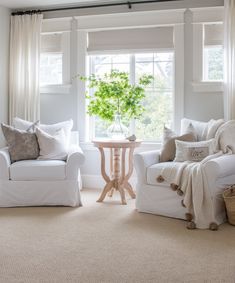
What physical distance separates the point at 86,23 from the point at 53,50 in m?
0.63

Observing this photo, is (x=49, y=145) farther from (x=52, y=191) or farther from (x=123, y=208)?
(x=123, y=208)

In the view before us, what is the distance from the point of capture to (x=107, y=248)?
3.46 meters

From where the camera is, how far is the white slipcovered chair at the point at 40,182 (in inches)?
191

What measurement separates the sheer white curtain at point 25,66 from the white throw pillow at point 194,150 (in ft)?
7.82

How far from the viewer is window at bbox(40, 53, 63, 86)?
6.23 metres

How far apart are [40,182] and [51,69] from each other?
2067 millimetres

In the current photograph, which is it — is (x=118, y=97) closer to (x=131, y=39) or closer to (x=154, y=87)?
(x=154, y=87)

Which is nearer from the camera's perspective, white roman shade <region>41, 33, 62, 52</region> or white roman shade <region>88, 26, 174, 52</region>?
white roman shade <region>88, 26, 174, 52</region>

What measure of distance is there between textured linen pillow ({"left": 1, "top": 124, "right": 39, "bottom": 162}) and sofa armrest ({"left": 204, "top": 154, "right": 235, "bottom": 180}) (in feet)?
6.99

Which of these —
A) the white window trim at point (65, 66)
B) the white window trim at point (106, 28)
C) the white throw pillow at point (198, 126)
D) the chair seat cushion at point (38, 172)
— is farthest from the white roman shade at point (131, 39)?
the chair seat cushion at point (38, 172)

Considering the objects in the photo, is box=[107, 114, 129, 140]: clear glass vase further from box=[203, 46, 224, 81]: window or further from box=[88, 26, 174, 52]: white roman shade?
box=[203, 46, 224, 81]: window

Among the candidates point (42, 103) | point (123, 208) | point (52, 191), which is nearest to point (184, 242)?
point (123, 208)

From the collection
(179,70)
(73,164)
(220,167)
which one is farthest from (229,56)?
(73,164)

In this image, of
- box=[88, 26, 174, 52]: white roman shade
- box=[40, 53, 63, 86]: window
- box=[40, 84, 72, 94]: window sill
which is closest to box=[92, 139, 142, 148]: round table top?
box=[40, 84, 72, 94]: window sill
